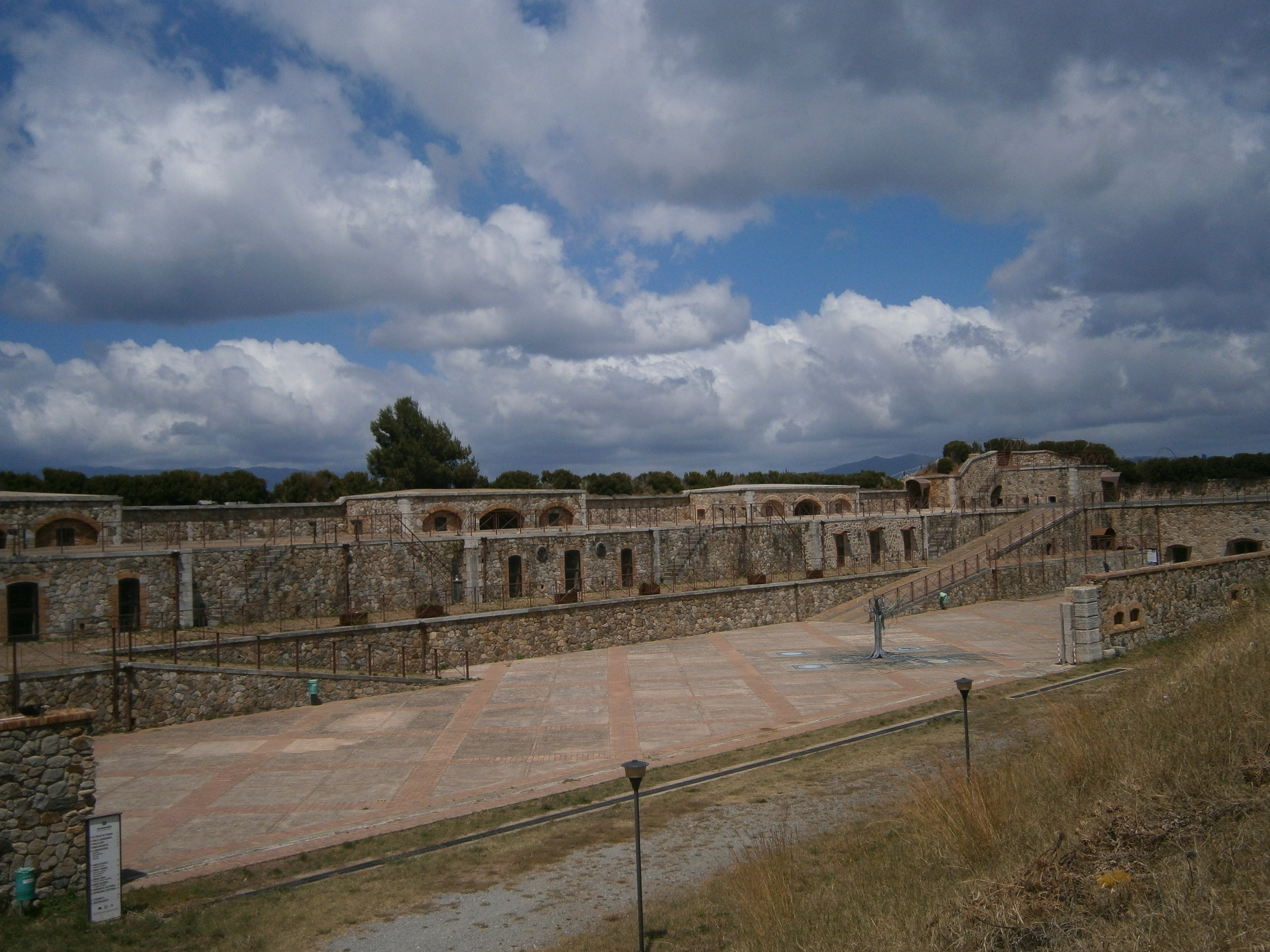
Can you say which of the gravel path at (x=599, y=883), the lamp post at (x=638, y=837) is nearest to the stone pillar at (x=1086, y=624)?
the gravel path at (x=599, y=883)

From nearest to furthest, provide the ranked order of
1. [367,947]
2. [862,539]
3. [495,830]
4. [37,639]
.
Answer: [367,947] → [495,830] → [37,639] → [862,539]

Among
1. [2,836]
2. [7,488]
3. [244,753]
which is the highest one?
[7,488]

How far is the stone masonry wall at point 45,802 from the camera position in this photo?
9.86 meters

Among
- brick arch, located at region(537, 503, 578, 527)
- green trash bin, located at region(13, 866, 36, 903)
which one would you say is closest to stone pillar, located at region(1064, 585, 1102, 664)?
green trash bin, located at region(13, 866, 36, 903)

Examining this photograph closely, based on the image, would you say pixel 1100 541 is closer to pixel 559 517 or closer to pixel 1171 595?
pixel 1171 595

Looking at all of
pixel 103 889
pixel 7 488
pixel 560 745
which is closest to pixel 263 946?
pixel 103 889

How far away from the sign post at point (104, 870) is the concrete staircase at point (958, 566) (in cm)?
2441

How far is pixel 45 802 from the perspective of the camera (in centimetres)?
1005

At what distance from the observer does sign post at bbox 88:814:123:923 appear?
381 inches

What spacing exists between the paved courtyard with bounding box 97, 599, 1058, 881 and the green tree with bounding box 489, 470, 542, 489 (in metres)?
29.4

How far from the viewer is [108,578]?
76.1 feet

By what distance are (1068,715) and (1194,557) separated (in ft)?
111

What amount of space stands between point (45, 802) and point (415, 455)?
138 feet

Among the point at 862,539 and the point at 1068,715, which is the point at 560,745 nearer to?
the point at 1068,715
